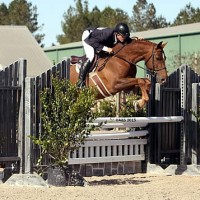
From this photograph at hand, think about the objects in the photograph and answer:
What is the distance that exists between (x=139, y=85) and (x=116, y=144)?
3.90 ft

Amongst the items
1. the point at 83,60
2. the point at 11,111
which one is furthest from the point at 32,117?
the point at 83,60

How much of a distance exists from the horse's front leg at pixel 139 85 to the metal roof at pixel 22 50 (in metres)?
18.1

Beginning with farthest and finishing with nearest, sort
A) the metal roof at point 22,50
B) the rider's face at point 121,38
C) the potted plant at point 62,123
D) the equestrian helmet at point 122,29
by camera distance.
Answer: the metal roof at point 22,50 → the rider's face at point 121,38 → the equestrian helmet at point 122,29 → the potted plant at point 62,123

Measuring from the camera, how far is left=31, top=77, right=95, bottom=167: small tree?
9.99 m

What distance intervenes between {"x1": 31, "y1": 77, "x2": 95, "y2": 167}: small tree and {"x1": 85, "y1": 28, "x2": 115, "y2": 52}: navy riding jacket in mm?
2715

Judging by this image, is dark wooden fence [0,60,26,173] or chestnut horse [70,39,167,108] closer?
dark wooden fence [0,60,26,173]

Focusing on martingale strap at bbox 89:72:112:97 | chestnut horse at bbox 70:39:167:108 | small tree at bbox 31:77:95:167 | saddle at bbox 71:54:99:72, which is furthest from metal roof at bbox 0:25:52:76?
small tree at bbox 31:77:95:167

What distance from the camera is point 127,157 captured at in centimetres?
1212

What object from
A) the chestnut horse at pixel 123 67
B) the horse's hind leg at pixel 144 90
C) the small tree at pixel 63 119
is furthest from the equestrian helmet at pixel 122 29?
the small tree at pixel 63 119

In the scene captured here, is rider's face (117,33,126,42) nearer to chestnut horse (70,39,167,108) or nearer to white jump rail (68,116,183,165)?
chestnut horse (70,39,167,108)

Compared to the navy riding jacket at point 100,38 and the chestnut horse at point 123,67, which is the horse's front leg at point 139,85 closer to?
the chestnut horse at point 123,67

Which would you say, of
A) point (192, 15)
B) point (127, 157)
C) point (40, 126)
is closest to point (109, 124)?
point (127, 157)

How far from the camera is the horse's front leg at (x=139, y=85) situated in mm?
12289

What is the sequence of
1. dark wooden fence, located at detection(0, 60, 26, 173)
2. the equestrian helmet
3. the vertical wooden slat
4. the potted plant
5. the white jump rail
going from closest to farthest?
the potted plant, dark wooden fence, located at detection(0, 60, 26, 173), the vertical wooden slat, the white jump rail, the equestrian helmet
